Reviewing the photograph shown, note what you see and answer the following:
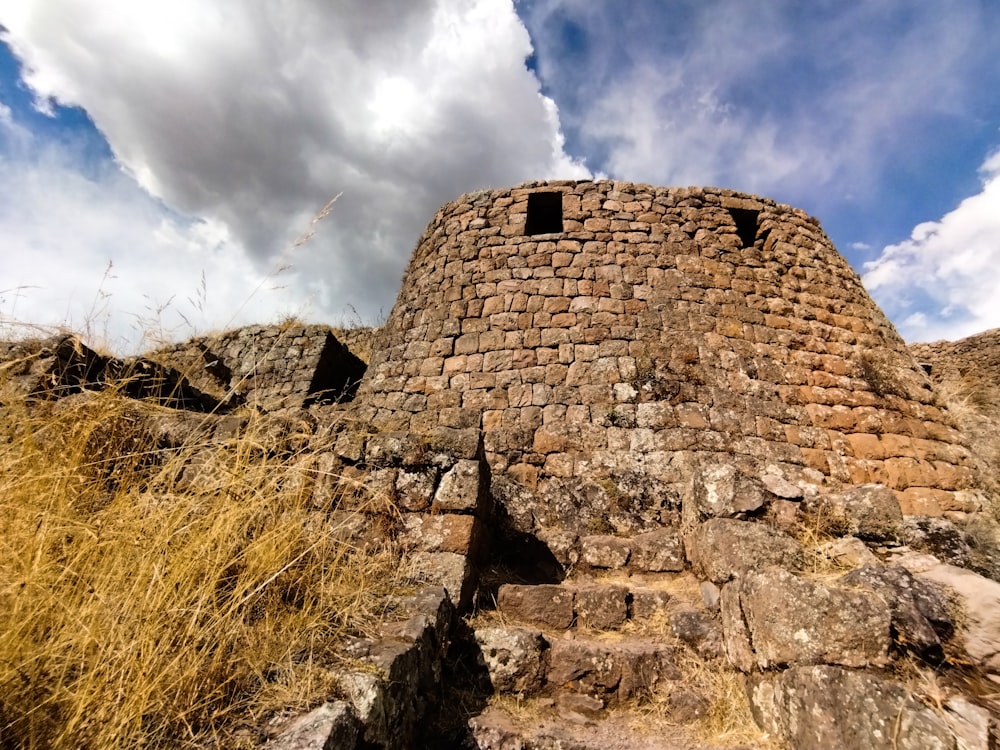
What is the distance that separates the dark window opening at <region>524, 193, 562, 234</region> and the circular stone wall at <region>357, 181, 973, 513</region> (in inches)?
1.0

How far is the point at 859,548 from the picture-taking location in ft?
8.16

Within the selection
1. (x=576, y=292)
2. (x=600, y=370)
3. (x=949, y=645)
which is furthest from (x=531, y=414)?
(x=949, y=645)

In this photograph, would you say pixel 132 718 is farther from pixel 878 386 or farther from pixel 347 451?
pixel 878 386

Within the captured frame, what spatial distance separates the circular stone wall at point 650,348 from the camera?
4.84 meters

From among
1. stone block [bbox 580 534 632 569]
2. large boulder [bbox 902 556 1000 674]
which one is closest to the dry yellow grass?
stone block [bbox 580 534 632 569]

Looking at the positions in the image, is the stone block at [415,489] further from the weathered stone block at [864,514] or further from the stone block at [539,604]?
the weathered stone block at [864,514]

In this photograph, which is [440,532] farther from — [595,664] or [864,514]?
[864,514]

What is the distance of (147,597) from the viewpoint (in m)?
1.44

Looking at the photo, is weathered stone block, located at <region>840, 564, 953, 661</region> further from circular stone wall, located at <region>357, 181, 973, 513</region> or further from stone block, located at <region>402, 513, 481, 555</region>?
circular stone wall, located at <region>357, 181, 973, 513</region>

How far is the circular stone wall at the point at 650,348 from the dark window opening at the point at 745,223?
3 cm

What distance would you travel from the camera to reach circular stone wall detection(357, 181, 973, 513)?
484 cm

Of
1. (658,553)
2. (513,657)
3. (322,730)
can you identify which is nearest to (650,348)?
(658,553)

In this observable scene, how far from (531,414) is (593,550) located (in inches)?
70.3

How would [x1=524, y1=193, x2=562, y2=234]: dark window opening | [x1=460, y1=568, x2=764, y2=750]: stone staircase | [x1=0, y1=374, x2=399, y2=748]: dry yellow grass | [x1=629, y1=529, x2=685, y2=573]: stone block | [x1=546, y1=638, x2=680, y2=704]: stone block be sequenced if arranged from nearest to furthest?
[x1=0, y1=374, x2=399, y2=748]: dry yellow grass, [x1=460, y1=568, x2=764, y2=750]: stone staircase, [x1=546, y1=638, x2=680, y2=704]: stone block, [x1=629, y1=529, x2=685, y2=573]: stone block, [x1=524, y1=193, x2=562, y2=234]: dark window opening
